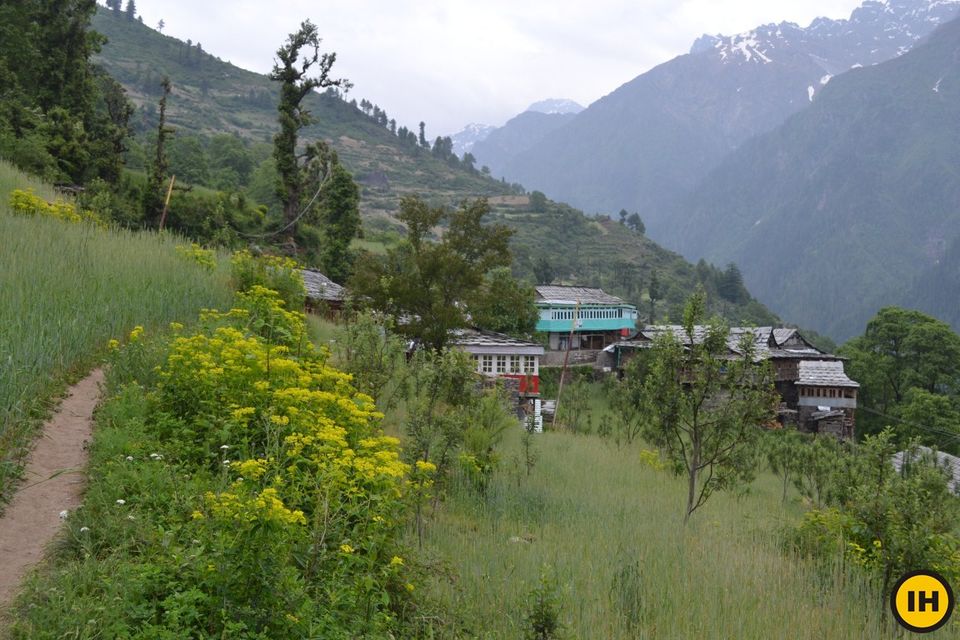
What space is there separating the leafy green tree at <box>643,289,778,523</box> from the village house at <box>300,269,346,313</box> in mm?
11069

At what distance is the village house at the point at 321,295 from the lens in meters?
21.8

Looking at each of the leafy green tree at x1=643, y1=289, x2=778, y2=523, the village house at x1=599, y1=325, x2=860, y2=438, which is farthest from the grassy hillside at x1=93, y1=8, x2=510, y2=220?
the leafy green tree at x1=643, y1=289, x2=778, y2=523

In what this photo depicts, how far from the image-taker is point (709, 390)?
10.6 metres

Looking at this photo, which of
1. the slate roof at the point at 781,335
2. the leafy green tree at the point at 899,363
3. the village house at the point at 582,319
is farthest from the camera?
the village house at the point at 582,319

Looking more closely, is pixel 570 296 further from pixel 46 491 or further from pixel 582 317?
pixel 46 491

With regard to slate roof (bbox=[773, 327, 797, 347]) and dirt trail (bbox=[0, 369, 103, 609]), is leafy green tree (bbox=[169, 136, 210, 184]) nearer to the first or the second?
slate roof (bbox=[773, 327, 797, 347])

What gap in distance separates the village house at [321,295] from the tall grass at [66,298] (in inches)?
241

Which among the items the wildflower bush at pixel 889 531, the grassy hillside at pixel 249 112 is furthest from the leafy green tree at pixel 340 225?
the grassy hillside at pixel 249 112

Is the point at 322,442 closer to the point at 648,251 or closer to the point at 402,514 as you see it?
the point at 402,514

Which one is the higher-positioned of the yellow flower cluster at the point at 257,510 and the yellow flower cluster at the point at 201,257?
the yellow flower cluster at the point at 201,257

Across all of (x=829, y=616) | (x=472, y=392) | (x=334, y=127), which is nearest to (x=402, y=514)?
(x=829, y=616)

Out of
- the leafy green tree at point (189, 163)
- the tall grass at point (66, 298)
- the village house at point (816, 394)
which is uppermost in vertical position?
the leafy green tree at point (189, 163)

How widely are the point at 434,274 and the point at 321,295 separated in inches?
160

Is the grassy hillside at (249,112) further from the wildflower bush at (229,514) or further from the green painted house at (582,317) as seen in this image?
the wildflower bush at (229,514)
